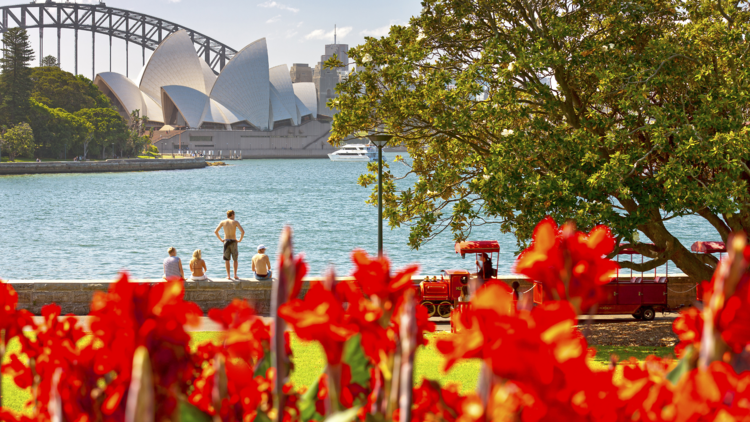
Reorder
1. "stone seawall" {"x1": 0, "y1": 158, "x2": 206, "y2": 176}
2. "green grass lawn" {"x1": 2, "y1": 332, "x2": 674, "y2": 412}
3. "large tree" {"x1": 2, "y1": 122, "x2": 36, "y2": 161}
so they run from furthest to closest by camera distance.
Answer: "stone seawall" {"x1": 0, "y1": 158, "x2": 206, "y2": 176} < "large tree" {"x1": 2, "y1": 122, "x2": 36, "y2": 161} < "green grass lawn" {"x1": 2, "y1": 332, "x2": 674, "y2": 412}

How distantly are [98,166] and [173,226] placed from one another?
45.9 m

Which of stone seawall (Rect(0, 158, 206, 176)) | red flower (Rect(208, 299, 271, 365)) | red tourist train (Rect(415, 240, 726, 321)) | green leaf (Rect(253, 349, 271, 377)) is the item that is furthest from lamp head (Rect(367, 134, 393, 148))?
stone seawall (Rect(0, 158, 206, 176))

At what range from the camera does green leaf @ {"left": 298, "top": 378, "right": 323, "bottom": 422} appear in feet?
5.41

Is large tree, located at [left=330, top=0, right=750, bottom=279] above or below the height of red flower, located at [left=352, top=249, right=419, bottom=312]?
above

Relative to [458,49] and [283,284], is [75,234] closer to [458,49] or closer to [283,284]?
[458,49]

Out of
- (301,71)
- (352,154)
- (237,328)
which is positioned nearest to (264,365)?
(237,328)

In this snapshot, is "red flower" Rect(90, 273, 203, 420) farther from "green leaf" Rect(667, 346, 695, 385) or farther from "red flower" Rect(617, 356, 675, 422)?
"green leaf" Rect(667, 346, 695, 385)

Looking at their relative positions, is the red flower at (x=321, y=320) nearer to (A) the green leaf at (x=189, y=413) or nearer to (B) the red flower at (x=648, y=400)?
(A) the green leaf at (x=189, y=413)

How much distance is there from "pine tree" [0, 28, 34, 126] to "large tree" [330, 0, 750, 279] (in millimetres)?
72276

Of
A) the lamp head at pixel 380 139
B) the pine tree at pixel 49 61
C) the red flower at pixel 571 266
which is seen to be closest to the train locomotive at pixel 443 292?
the lamp head at pixel 380 139

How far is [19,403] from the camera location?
5930mm

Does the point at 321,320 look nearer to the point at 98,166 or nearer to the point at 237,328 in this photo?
the point at 237,328

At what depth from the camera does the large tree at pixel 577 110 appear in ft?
29.0

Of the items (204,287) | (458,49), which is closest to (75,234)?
(204,287)
